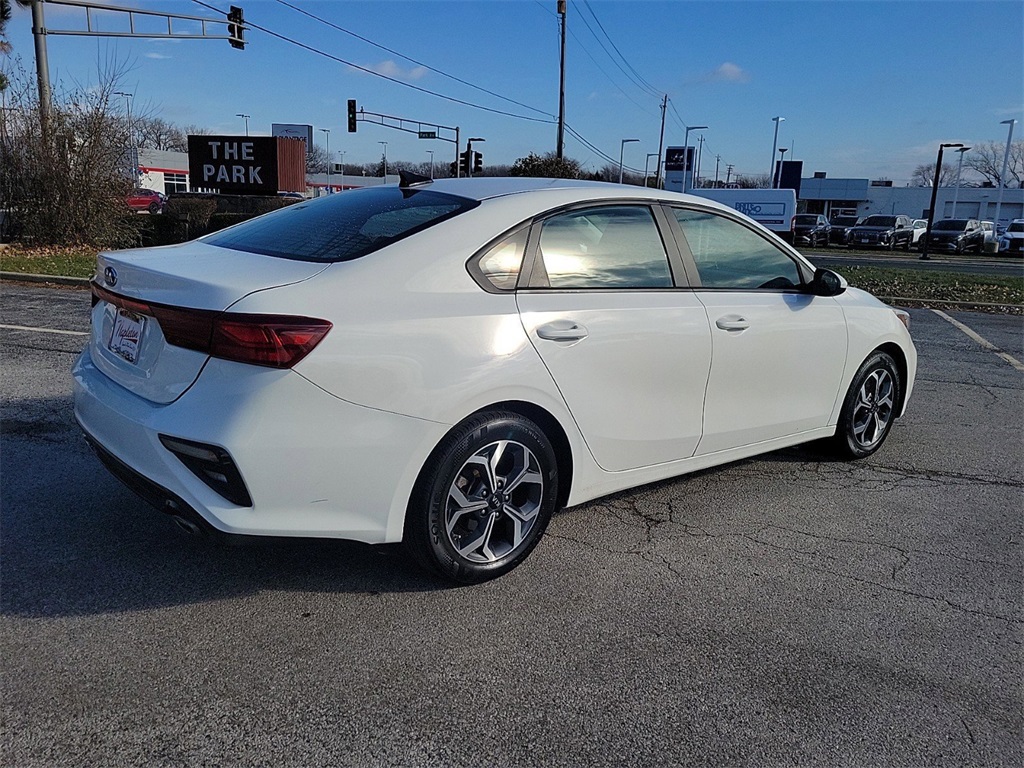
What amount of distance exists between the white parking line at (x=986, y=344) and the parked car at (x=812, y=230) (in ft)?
85.9

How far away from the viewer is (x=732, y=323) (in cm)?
396

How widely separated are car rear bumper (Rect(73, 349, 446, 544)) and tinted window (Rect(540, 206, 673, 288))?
0.98 meters

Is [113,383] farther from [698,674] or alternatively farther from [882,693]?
[882,693]

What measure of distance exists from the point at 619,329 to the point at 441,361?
36.6 inches

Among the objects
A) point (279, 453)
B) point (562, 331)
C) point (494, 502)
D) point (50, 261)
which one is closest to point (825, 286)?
point (562, 331)

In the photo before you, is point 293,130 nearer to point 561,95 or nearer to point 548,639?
point 561,95

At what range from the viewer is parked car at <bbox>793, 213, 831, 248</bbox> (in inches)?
1473

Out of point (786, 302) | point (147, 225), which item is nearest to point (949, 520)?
point (786, 302)

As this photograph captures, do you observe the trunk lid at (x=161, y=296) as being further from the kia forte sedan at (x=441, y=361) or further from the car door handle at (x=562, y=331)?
the car door handle at (x=562, y=331)

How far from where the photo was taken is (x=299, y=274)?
Answer: 2869 mm

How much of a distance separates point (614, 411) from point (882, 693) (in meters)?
1.47

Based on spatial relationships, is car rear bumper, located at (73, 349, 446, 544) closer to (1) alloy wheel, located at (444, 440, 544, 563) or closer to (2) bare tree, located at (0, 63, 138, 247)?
(1) alloy wheel, located at (444, 440, 544, 563)

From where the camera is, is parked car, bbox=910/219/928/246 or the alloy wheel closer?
the alloy wheel

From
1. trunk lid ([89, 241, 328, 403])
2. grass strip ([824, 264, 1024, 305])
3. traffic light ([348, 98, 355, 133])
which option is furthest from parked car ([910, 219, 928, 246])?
trunk lid ([89, 241, 328, 403])
